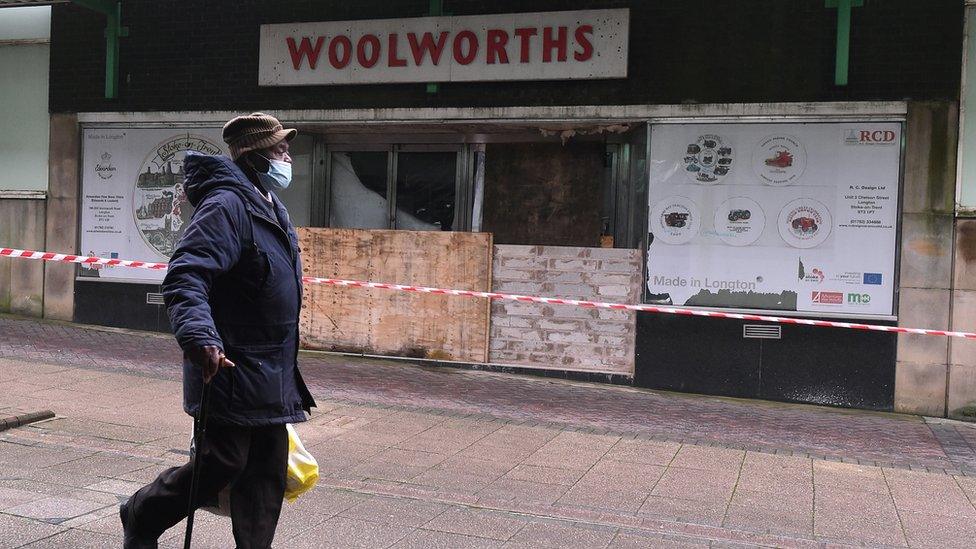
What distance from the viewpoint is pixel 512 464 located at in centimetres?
655

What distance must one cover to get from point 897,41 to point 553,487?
610 centimetres

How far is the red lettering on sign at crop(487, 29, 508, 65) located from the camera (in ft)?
34.4

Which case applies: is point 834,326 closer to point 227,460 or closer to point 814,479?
point 814,479

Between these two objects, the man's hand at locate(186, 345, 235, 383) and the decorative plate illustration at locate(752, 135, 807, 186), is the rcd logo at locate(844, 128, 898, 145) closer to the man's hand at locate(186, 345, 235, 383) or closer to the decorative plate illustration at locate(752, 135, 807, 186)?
the decorative plate illustration at locate(752, 135, 807, 186)

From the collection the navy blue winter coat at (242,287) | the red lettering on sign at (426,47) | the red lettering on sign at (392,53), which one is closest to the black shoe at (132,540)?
the navy blue winter coat at (242,287)

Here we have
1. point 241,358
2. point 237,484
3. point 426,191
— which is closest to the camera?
point 241,358

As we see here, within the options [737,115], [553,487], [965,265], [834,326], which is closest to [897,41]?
[737,115]

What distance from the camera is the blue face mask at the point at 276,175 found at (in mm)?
3831

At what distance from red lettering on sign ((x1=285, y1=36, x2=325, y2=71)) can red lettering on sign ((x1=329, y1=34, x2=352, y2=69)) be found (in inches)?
6.2

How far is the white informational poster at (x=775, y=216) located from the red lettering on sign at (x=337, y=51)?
3665 millimetres

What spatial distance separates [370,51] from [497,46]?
5.08 ft

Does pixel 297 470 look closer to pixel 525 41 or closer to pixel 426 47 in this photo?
pixel 525 41

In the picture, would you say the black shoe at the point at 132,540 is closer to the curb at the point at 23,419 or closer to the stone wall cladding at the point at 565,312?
the curb at the point at 23,419

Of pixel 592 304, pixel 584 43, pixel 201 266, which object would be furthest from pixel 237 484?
pixel 584 43
